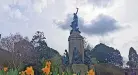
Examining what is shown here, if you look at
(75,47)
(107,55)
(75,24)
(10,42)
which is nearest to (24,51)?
(10,42)

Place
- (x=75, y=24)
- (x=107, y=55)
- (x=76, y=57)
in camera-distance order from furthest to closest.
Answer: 1. (x=107, y=55)
2. (x=75, y=24)
3. (x=76, y=57)

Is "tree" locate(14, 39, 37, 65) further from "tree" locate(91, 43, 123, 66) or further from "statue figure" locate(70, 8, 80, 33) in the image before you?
"tree" locate(91, 43, 123, 66)

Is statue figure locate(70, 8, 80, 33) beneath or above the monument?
above

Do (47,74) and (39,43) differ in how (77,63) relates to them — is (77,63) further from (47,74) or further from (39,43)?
(47,74)

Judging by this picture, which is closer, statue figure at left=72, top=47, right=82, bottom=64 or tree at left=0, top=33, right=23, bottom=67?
statue figure at left=72, top=47, right=82, bottom=64

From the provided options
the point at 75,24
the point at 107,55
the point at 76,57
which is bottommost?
the point at 76,57

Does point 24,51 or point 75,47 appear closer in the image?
point 75,47

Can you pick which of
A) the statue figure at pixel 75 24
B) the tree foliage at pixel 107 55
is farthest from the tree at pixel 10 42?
the tree foliage at pixel 107 55

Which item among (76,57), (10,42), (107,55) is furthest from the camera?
(107,55)

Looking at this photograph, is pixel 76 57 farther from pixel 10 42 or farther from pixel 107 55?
pixel 107 55

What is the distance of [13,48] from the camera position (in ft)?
141

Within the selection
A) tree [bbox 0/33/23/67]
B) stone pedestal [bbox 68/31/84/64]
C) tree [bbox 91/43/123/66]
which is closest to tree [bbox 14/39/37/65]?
tree [bbox 0/33/23/67]

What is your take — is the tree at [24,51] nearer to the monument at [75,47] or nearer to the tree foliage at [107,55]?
the monument at [75,47]

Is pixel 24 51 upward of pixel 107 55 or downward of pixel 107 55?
downward
